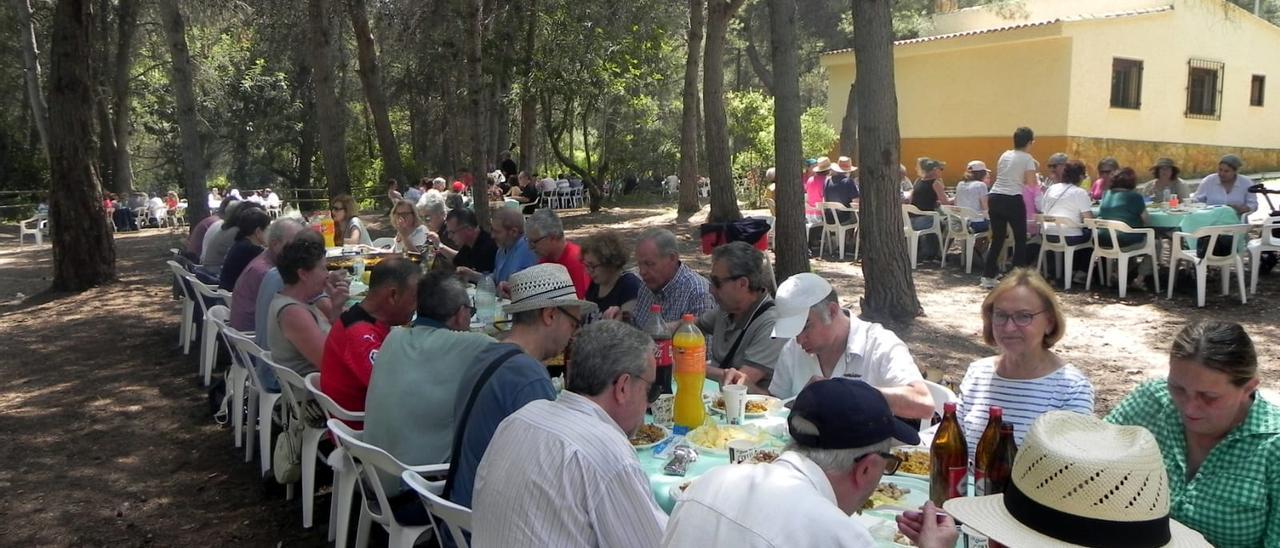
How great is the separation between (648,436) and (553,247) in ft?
10.5

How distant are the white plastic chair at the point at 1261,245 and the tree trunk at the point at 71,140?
12.8 meters

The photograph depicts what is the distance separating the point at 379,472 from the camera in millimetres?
3328

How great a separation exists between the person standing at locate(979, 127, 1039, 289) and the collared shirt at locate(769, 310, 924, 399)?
6.99 m

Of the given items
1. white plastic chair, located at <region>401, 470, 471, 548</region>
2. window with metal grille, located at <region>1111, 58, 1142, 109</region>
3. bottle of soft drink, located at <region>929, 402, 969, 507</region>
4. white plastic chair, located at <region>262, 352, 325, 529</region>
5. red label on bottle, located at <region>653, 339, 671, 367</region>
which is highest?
window with metal grille, located at <region>1111, 58, 1142, 109</region>

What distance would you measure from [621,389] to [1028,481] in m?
0.98

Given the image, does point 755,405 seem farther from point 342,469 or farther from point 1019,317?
point 342,469

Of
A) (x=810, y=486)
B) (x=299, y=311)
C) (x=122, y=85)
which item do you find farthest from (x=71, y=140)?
(x=122, y=85)

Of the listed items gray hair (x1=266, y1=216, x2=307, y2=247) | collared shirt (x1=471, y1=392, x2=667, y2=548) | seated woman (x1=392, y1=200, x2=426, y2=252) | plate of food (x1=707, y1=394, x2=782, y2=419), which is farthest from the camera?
seated woman (x1=392, y1=200, x2=426, y2=252)

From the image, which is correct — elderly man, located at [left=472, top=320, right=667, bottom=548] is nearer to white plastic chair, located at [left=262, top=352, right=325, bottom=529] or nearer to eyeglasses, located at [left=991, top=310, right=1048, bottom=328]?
eyeglasses, located at [left=991, top=310, right=1048, bottom=328]

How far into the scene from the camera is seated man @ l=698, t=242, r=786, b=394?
4.04 meters

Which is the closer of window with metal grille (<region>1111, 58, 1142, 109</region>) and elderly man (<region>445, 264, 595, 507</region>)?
elderly man (<region>445, 264, 595, 507</region>)

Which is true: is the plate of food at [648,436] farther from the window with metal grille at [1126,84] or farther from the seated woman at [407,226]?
the window with metal grille at [1126,84]

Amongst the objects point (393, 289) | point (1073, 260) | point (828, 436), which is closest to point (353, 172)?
point (1073, 260)

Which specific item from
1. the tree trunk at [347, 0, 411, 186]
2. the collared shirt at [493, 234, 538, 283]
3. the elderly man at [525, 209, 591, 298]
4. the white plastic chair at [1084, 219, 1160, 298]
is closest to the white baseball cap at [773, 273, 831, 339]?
the elderly man at [525, 209, 591, 298]
